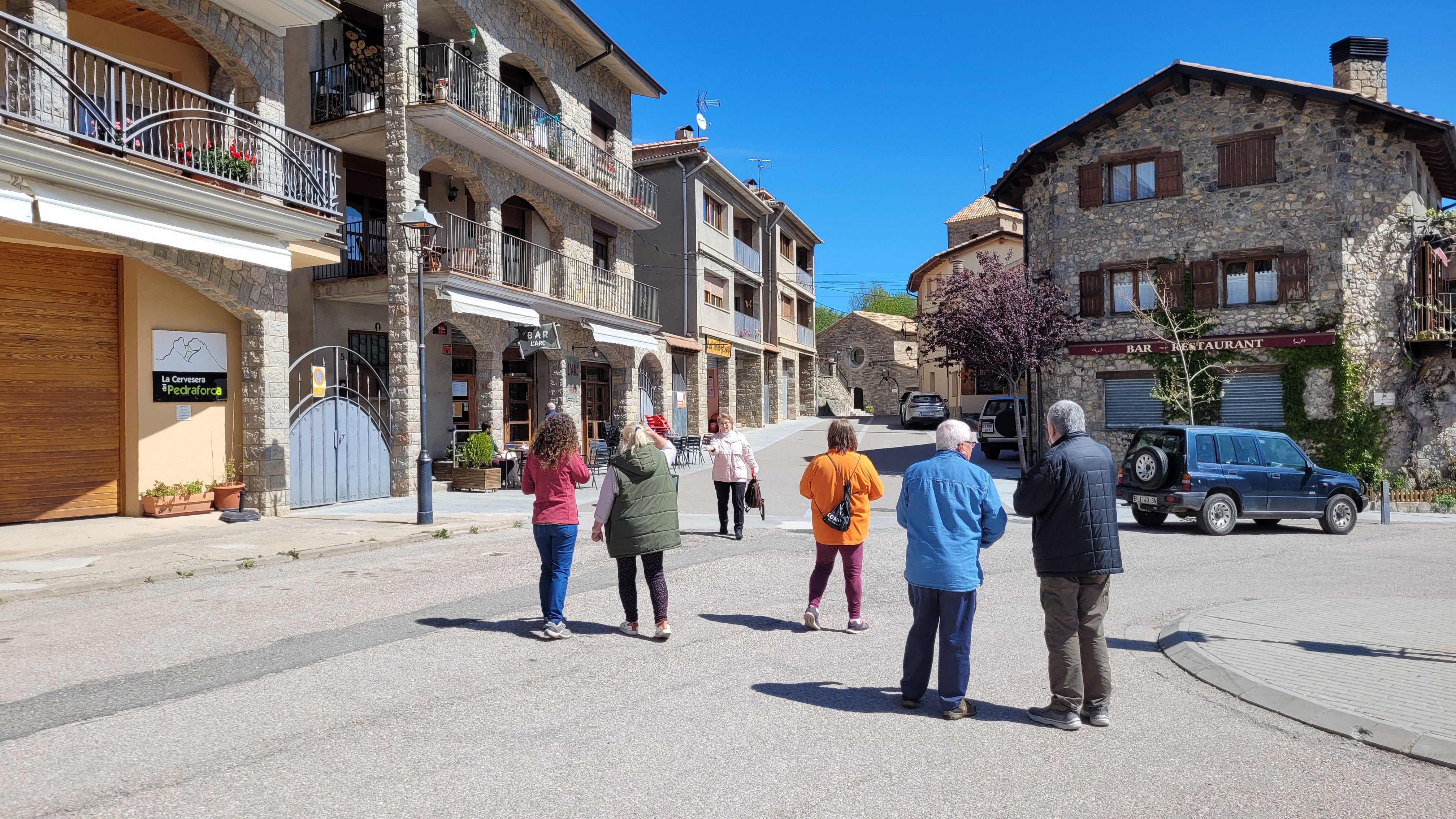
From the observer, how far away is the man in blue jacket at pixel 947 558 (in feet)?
15.7

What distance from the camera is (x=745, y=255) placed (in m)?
38.7

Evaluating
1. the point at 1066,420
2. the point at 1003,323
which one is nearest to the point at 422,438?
the point at 1066,420

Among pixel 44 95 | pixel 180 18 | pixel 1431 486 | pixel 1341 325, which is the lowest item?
pixel 1431 486

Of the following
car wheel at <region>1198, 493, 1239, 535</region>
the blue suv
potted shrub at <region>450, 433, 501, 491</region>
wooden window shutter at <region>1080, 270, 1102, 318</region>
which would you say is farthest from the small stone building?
car wheel at <region>1198, 493, 1239, 535</region>

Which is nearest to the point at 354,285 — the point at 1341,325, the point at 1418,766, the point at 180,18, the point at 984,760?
the point at 180,18

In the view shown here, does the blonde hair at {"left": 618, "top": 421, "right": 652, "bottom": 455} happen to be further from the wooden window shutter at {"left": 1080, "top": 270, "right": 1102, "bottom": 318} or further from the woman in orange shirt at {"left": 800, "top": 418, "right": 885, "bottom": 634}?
the wooden window shutter at {"left": 1080, "top": 270, "right": 1102, "bottom": 318}

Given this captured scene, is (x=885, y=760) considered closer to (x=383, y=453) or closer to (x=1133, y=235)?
(x=383, y=453)

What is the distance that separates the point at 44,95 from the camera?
1077 cm

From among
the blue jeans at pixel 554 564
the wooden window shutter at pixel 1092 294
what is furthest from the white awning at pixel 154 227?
the wooden window shutter at pixel 1092 294

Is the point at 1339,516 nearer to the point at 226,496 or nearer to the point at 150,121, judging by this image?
the point at 226,496

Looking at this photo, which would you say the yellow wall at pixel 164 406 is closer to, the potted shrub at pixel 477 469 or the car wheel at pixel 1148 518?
the potted shrub at pixel 477 469

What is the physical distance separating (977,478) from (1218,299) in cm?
2182

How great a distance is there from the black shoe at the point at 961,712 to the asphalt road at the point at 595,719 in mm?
41

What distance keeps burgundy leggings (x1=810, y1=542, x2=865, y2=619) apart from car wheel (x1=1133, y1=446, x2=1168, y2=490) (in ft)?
28.6
